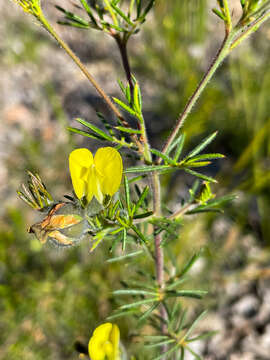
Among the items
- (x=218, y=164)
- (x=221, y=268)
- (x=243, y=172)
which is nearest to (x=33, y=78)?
(x=218, y=164)

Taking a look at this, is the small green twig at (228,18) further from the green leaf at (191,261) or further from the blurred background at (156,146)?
the blurred background at (156,146)

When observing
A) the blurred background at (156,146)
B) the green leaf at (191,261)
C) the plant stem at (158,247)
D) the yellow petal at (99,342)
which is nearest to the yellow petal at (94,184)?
the plant stem at (158,247)

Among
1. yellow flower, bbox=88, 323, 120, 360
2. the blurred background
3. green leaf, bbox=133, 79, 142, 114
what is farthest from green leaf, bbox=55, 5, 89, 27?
the blurred background

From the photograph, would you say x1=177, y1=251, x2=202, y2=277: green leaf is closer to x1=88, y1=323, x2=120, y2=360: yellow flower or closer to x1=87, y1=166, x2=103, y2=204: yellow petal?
x1=88, y1=323, x2=120, y2=360: yellow flower

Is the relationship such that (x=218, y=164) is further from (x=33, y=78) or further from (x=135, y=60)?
(x=33, y=78)

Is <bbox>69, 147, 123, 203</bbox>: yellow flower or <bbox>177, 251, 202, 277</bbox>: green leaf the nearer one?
<bbox>69, 147, 123, 203</bbox>: yellow flower

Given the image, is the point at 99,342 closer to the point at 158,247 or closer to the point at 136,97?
the point at 158,247
